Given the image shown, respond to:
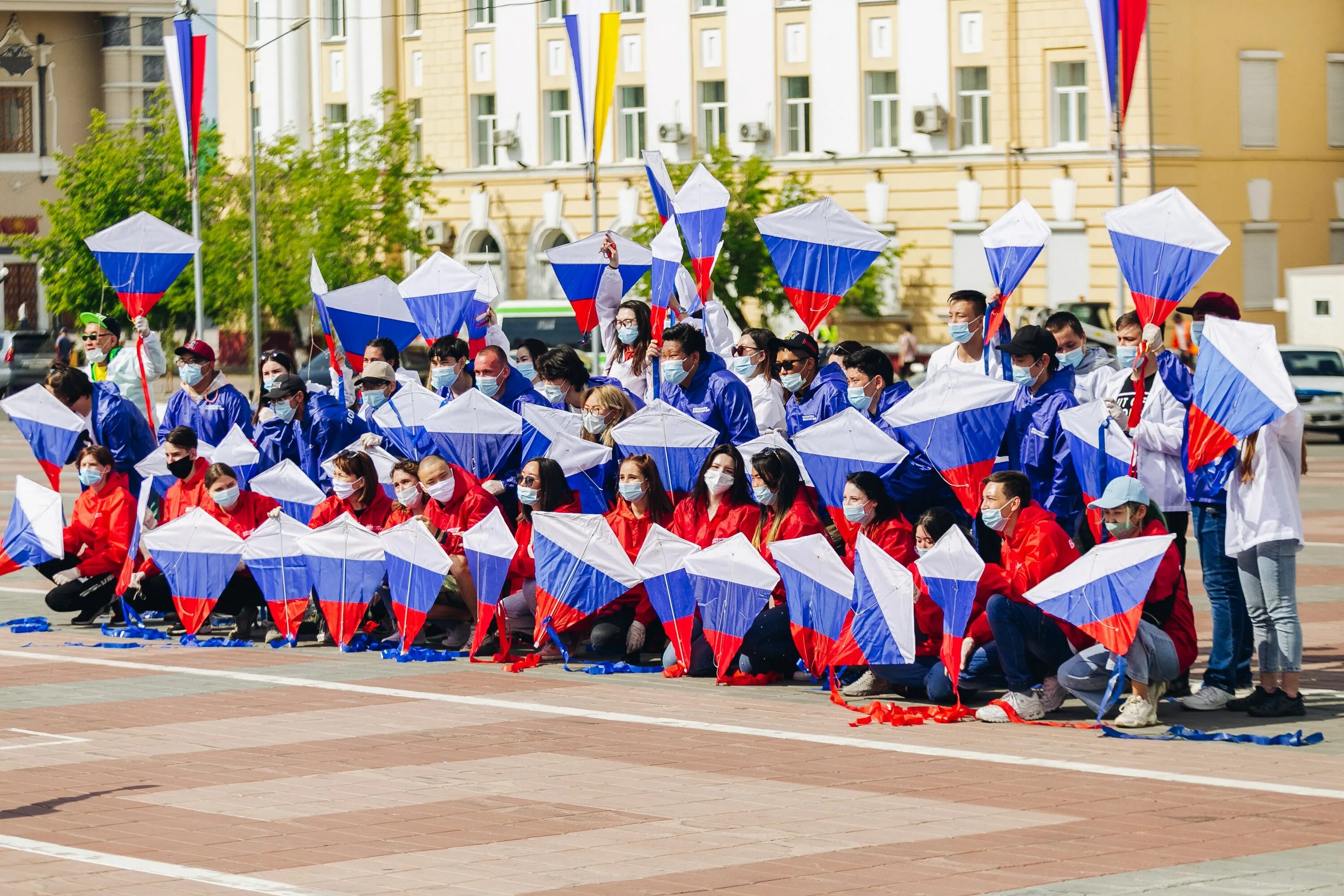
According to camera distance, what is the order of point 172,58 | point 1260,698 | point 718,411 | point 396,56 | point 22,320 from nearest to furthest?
point 1260,698 → point 718,411 → point 172,58 → point 396,56 → point 22,320

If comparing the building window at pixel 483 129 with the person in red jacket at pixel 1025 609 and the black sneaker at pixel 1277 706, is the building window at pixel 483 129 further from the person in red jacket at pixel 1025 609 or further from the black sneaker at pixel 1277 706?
the black sneaker at pixel 1277 706

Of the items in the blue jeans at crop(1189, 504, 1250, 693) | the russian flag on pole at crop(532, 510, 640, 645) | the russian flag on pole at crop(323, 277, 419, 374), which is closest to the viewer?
the blue jeans at crop(1189, 504, 1250, 693)

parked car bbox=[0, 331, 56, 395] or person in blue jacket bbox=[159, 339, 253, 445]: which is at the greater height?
parked car bbox=[0, 331, 56, 395]

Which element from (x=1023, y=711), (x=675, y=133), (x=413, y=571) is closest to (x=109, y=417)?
(x=413, y=571)

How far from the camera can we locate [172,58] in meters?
29.6

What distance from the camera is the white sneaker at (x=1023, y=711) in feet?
33.3

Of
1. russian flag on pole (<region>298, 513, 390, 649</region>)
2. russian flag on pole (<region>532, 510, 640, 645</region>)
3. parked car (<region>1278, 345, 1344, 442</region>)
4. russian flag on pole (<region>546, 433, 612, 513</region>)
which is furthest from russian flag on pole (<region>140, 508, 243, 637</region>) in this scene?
parked car (<region>1278, 345, 1344, 442</region>)

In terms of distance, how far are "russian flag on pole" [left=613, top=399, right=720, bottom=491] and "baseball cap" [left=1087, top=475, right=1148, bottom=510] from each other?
8.48ft

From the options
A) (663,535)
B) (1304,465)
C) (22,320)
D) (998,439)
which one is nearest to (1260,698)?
(1304,465)

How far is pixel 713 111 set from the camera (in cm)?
4816

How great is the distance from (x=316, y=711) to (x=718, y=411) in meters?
3.10

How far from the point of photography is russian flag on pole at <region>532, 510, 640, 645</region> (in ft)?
38.8

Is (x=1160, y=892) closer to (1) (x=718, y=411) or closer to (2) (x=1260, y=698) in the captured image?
(2) (x=1260, y=698)

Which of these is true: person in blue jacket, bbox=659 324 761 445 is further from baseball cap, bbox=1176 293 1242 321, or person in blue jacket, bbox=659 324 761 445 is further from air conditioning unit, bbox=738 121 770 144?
air conditioning unit, bbox=738 121 770 144
